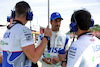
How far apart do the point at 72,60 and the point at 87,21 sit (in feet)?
1.68

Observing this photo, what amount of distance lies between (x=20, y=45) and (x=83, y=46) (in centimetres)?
74

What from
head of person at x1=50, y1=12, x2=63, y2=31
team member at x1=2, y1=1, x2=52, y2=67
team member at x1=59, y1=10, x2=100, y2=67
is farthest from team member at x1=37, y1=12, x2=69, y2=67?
team member at x1=59, y1=10, x2=100, y2=67

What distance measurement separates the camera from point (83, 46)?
137cm

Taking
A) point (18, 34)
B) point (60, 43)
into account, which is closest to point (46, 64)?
point (60, 43)

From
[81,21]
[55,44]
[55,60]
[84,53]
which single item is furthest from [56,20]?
[84,53]

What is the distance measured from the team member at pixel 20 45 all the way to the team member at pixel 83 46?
399 mm

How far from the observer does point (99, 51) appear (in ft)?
4.97

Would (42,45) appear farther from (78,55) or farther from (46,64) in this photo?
(46,64)

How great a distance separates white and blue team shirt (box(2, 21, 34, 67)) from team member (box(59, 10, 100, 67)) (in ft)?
1.72

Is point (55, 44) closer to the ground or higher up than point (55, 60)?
higher up

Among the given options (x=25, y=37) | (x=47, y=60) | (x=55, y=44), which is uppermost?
(x=25, y=37)

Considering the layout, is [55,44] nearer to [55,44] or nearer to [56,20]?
[55,44]

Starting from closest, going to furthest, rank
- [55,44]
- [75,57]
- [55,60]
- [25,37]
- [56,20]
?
[75,57], [25,37], [55,60], [55,44], [56,20]

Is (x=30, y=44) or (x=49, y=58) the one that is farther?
(x=49, y=58)
